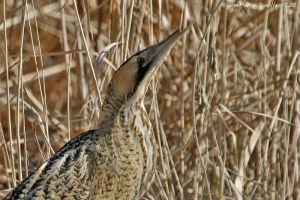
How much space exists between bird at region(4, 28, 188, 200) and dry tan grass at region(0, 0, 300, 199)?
0.93 feet

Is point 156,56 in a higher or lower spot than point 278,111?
higher

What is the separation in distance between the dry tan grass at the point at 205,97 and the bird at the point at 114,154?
283 mm

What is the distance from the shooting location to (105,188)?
2410 millimetres

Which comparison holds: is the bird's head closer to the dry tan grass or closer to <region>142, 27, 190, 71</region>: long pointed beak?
<region>142, 27, 190, 71</region>: long pointed beak

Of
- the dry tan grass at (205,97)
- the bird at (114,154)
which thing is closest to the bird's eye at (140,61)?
the bird at (114,154)

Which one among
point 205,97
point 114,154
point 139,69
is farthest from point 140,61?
point 205,97

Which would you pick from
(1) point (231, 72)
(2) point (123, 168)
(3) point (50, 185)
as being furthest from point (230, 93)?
(3) point (50, 185)

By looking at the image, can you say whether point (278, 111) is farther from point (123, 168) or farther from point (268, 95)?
point (123, 168)

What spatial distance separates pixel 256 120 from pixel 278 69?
0.28m

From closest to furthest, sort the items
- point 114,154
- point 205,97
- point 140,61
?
point 140,61 → point 114,154 → point 205,97

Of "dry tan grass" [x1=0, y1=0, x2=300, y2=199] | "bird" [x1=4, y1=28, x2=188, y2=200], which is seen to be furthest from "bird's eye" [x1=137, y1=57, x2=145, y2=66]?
"dry tan grass" [x1=0, y1=0, x2=300, y2=199]

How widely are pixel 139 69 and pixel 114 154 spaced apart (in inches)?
12.7

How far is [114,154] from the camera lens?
242 centimetres

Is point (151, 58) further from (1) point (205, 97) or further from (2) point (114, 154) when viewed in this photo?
(1) point (205, 97)
